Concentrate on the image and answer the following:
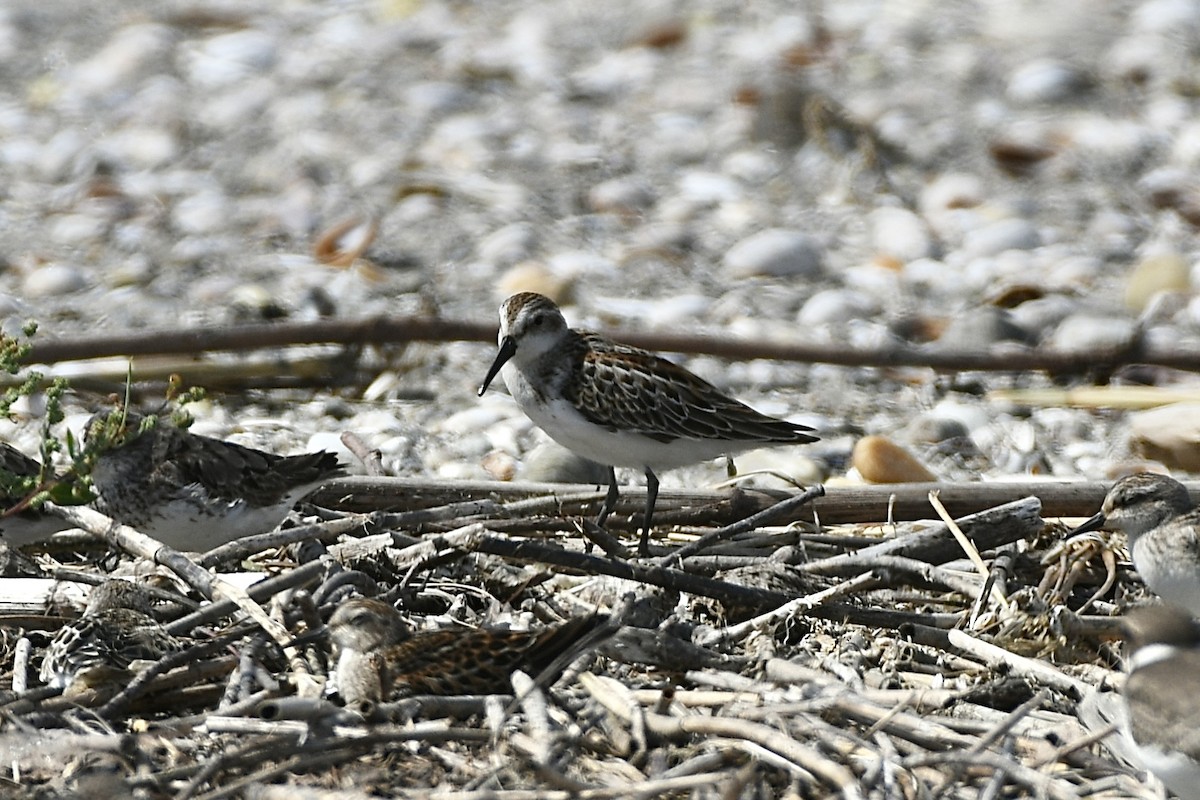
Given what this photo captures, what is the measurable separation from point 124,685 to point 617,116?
10024 mm

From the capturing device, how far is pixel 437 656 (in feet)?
15.9

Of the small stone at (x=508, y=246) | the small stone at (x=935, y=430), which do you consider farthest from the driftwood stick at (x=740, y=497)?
the small stone at (x=508, y=246)

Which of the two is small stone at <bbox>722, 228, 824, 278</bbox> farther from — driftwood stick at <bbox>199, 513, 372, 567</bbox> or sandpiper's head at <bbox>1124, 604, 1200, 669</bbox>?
sandpiper's head at <bbox>1124, 604, 1200, 669</bbox>

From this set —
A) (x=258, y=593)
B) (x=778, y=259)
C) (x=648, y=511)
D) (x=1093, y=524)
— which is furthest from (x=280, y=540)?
(x=778, y=259)

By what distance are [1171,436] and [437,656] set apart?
454 centimetres

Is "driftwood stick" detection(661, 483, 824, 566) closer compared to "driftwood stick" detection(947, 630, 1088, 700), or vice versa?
"driftwood stick" detection(947, 630, 1088, 700)

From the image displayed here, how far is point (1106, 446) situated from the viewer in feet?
28.8

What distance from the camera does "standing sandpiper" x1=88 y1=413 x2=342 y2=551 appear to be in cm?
651

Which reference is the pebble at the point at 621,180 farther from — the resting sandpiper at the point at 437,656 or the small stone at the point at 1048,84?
the resting sandpiper at the point at 437,656

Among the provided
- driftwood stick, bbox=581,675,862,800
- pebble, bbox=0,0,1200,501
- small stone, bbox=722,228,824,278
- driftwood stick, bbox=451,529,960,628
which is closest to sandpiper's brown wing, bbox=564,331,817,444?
pebble, bbox=0,0,1200,501

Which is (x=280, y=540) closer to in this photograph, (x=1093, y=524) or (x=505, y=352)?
(x=505, y=352)

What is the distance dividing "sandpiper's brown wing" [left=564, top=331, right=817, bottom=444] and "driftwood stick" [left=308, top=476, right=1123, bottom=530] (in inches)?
14.1

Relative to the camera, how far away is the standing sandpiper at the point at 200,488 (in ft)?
21.4

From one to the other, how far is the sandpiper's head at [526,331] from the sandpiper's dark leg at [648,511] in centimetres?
75
